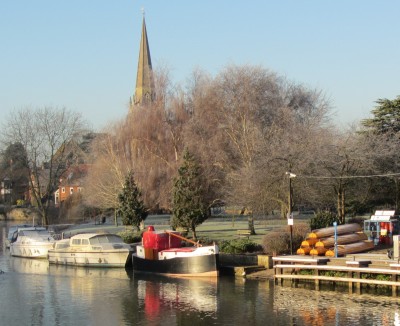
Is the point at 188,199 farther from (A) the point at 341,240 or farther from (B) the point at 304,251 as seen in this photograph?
(A) the point at 341,240

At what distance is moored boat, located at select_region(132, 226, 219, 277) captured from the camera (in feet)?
118

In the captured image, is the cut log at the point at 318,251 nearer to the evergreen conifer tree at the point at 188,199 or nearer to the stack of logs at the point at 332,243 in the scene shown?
the stack of logs at the point at 332,243

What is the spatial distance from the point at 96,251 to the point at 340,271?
17.7m

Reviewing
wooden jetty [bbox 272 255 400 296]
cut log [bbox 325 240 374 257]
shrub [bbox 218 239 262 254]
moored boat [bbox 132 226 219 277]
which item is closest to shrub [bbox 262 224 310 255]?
shrub [bbox 218 239 262 254]

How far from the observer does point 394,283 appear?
29219 millimetres

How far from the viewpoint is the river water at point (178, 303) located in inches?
1012

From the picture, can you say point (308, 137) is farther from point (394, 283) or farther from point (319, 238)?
point (394, 283)

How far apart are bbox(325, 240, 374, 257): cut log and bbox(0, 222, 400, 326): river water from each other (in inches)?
150

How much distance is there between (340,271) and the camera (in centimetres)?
3170

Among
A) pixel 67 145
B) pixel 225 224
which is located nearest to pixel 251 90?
pixel 225 224

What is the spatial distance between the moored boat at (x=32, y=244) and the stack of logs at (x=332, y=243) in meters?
23.3

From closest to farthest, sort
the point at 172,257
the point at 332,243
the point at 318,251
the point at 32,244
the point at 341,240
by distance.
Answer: the point at 318,251
the point at 332,243
the point at 341,240
the point at 172,257
the point at 32,244

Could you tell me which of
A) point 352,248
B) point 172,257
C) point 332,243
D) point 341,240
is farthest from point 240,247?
point 352,248

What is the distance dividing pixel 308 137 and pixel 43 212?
42.3m
